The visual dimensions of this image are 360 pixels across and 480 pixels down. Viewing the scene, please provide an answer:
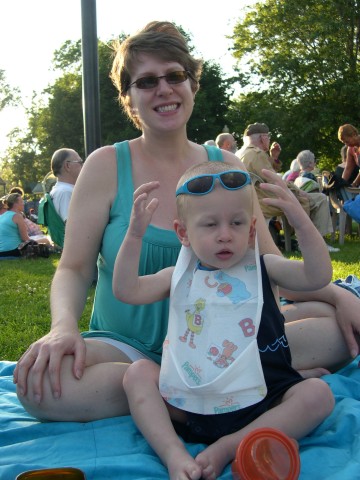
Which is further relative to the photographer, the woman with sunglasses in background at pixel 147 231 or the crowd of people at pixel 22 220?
the crowd of people at pixel 22 220

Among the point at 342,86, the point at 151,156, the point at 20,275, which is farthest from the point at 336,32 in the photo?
the point at 151,156

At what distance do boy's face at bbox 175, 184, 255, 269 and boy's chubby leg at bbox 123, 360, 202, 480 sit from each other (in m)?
0.47

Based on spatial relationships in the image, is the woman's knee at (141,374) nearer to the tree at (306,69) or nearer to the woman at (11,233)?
the woman at (11,233)

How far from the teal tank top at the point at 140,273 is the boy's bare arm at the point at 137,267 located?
35 cm

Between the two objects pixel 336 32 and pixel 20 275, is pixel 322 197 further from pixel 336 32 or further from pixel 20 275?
pixel 336 32

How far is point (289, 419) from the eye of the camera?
2102 mm

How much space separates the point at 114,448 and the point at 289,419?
622mm

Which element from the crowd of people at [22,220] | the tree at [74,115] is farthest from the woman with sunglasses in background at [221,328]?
the tree at [74,115]

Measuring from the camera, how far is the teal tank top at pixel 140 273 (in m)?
2.75

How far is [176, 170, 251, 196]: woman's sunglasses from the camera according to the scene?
222 cm

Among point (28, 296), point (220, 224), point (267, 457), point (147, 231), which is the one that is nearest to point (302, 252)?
point (220, 224)

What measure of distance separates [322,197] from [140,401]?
27.5 feet

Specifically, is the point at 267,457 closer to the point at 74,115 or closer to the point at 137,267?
the point at 137,267

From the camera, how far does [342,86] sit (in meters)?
27.2
